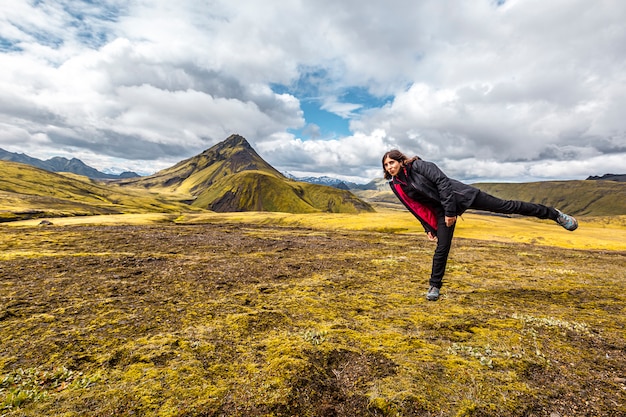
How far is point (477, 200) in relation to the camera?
9.51 meters

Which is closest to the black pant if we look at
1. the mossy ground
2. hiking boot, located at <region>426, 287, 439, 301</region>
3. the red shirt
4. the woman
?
the woman

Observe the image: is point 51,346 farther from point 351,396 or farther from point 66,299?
point 351,396

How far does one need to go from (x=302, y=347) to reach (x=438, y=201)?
6.40m

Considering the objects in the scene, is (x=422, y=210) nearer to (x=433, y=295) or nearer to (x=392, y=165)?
(x=392, y=165)

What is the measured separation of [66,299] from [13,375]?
16.1 feet

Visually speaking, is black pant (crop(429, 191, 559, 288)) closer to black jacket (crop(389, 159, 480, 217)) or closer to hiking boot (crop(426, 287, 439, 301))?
black jacket (crop(389, 159, 480, 217))

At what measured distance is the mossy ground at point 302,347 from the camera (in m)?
4.89

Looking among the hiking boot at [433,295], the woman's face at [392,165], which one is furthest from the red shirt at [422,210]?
the hiking boot at [433,295]

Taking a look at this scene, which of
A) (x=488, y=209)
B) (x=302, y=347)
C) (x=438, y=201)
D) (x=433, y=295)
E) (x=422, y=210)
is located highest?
(x=438, y=201)

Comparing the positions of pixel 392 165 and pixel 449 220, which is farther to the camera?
pixel 392 165

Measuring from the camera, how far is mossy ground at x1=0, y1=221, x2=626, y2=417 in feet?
16.1

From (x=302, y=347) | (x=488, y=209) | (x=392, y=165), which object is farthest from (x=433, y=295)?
(x=302, y=347)

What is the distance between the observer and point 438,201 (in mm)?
9688

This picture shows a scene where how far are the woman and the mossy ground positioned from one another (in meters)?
2.46
